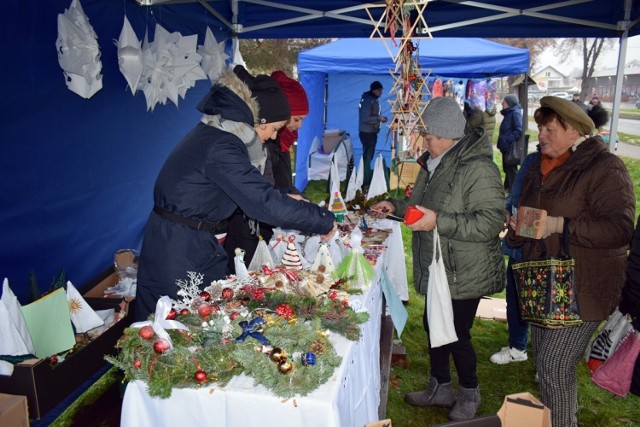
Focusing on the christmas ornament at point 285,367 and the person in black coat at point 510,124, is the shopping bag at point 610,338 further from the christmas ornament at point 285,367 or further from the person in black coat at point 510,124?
the person in black coat at point 510,124

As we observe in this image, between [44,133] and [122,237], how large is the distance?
47.4 inches

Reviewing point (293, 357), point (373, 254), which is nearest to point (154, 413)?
point (293, 357)

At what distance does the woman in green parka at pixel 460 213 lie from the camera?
2.46 meters

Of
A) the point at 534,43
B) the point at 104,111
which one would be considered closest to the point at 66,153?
the point at 104,111

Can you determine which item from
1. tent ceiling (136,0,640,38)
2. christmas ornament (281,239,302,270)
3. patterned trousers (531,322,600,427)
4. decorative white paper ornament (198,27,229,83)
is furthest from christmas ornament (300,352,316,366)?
decorative white paper ornament (198,27,229,83)

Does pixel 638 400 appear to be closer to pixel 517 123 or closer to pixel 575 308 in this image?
pixel 575 308

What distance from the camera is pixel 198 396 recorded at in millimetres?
1616

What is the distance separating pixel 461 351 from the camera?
279 centimetres

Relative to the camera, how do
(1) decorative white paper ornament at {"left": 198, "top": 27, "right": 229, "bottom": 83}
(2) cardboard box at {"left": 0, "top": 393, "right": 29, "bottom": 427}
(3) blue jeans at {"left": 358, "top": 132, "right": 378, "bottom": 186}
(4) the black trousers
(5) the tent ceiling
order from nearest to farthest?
(2) cardboard box at {"left": 0, "top": 393, "right": 29, "bottom": 427}, (4) the black trousers, (5) the tent ceiling, (1) decorative white paper ornament at {"left": 198, "top": 27, "right": 229, "bottom": 83}, (3) blue jeans at {"left": 358, "top": 132, "right": 378, "bottom": 186}

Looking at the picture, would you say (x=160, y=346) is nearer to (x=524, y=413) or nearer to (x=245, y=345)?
(x=245, y=345)

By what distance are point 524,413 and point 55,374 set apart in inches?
81.5

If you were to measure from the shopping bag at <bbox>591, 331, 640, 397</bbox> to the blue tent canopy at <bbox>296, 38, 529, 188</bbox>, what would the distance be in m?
4.85

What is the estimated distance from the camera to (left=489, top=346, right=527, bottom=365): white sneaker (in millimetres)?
3736

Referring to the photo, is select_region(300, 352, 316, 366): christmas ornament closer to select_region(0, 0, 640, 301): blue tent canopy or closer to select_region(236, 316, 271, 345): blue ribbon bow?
select_region(236, 316, 271, 345): blue ribbon bow
